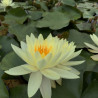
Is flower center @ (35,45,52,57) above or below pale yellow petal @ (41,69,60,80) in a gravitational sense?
above

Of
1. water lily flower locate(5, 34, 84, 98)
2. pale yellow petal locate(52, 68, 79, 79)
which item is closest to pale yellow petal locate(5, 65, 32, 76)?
water lily flower locate(5, 34, 84, 98)

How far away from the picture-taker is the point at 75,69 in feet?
2.28

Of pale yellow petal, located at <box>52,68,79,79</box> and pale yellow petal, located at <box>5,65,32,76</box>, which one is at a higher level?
pale yellow petal, located at <box>5,65,32,76</box>

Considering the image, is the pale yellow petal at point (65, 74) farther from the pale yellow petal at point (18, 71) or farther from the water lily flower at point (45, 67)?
the pale yellow petal at point (18, 71)

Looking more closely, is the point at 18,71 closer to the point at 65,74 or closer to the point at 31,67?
the point at 31,67

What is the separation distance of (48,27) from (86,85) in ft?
1.58

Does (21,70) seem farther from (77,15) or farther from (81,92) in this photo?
(77,15)

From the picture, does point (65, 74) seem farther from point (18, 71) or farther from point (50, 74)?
point (18, 71)

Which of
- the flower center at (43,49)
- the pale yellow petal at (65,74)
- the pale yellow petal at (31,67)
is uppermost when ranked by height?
the flower center at (43,49)

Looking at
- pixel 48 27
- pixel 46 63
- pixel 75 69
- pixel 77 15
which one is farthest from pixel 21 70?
pixel 77 15

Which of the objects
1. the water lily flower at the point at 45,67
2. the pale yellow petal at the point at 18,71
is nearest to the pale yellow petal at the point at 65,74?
the water lily flower at the point at 45,67

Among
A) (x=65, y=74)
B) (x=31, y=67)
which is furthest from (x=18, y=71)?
(x=65, y=74)

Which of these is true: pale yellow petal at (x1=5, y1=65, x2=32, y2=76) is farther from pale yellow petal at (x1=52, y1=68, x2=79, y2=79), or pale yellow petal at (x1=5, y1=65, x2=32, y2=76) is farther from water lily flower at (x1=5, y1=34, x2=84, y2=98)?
pale yellow petal at (x1=52, y1=68, x2=79, y2=79)

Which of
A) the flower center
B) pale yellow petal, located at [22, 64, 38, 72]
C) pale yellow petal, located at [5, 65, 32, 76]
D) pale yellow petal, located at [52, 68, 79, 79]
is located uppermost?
the flower center
